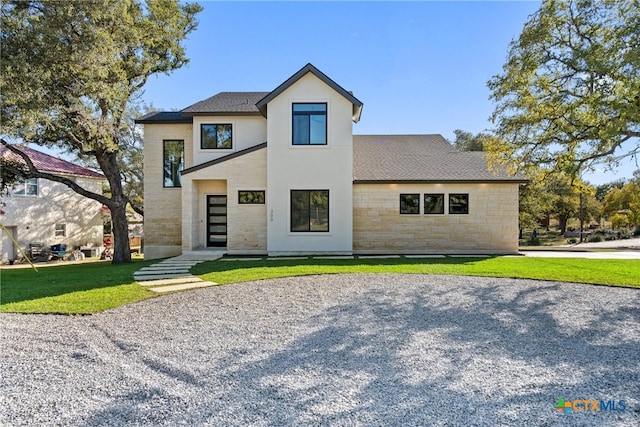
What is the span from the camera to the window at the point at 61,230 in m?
23.2

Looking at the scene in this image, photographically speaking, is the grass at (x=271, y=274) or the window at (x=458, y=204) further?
the window at (x=458, y=204)

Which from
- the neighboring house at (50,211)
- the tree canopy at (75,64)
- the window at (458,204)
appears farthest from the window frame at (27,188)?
the window at (458,204)

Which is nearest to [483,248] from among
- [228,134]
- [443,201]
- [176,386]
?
[443,201]

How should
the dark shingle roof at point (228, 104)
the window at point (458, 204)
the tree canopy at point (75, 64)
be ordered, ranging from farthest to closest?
the dark shingle roof at point (228, 104)
the window at point (458, 204)
the tree canopy at point (75, 64)

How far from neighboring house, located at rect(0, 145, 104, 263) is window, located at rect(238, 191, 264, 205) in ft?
46.0

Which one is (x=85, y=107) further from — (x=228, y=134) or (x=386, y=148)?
(x=386, y=148)

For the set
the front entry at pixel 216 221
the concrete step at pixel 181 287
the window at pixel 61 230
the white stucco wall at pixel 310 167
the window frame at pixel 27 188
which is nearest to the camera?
the concrete step at pixel 181 287

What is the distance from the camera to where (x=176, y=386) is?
148 inches

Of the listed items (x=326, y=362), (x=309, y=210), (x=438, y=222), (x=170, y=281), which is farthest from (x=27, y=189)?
(x=326, y=362)

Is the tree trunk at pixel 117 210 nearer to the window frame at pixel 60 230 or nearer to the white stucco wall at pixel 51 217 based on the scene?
the white stucco wall at pixel 51 217

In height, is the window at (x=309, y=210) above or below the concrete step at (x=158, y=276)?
above

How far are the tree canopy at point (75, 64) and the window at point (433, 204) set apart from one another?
12932 mm

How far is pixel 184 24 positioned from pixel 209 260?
10.9 meters

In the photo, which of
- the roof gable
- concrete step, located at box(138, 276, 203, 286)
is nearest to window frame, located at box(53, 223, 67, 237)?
the roof gable
